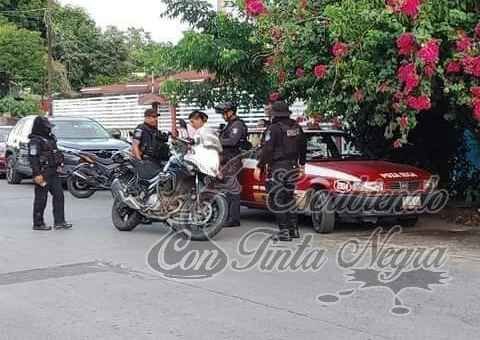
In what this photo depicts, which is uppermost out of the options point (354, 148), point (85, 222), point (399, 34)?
point (399, 34)

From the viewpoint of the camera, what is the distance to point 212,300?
671cm

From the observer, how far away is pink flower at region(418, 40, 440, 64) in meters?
8.40

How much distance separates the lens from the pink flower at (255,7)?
10.3 metres

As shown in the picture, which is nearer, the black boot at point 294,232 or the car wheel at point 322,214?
the black boot at point 294,232

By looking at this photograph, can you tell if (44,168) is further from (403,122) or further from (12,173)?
(12,173)

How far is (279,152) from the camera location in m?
9.70

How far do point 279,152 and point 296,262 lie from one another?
1839mm

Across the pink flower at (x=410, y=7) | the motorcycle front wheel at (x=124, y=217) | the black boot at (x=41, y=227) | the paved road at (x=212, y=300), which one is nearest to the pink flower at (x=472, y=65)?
the pink flower at (x=410, y=7)

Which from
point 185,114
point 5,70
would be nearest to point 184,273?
point 185,114

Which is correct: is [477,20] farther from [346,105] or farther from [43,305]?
[43,305]

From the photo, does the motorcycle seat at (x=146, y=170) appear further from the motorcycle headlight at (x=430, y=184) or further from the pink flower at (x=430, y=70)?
the pink flower at (x=430, y=70)

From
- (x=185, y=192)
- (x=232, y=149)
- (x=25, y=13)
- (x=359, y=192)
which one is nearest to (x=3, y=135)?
(x=232, y=149)

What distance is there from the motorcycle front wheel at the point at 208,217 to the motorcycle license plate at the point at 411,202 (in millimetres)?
2422

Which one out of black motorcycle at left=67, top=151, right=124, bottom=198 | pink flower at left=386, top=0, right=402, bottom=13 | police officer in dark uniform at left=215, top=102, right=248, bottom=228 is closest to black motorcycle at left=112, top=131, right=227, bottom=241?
police officer in dark uniform at left=215, top=102, right=248, bottom=228
